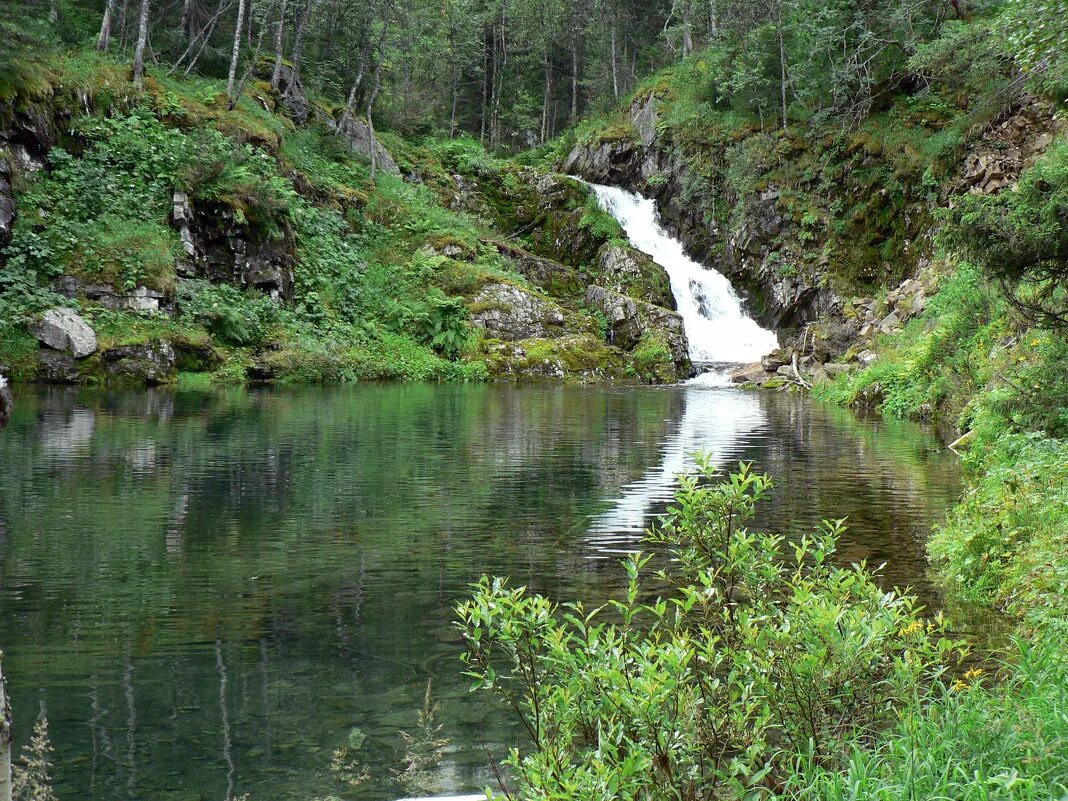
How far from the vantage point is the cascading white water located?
38.7 meters

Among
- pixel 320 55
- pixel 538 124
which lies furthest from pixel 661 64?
pixel 320 55

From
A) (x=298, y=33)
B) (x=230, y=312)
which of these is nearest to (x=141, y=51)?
(x=298, y=33)

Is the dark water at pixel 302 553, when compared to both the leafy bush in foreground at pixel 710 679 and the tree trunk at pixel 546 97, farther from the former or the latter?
the tree trunk at pixel 546 97

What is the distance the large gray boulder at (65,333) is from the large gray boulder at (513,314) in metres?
15.1

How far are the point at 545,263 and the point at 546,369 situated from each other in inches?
340

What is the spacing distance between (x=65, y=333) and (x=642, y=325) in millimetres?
21747

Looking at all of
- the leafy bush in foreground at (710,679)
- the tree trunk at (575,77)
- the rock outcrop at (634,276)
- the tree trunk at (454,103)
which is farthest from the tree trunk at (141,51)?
the leafy bush in foreground at (710,679)

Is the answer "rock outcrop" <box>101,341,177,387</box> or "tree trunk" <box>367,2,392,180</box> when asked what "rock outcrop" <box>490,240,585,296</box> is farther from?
"rock outcrop" <box>101,341,177,387</box>

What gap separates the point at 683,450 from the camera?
48.6 feet

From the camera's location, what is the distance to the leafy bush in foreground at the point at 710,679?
9.95 ft

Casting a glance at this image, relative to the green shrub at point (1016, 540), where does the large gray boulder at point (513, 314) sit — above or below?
above

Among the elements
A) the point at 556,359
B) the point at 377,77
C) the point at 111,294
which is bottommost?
the point at 556,359

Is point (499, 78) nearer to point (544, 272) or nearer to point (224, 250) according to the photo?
point (544, 272)

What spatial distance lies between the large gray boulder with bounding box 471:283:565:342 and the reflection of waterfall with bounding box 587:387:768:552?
9.14 m
